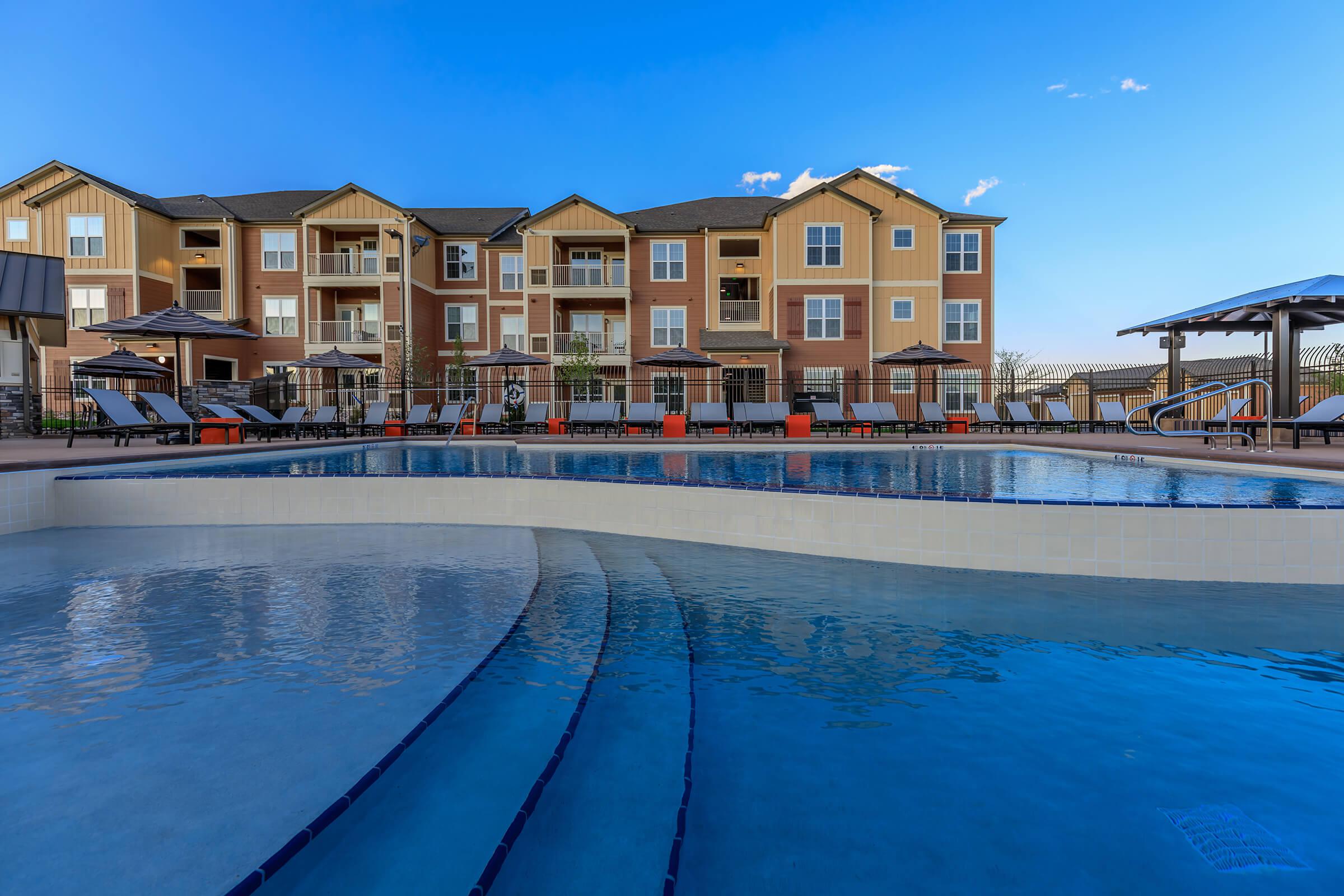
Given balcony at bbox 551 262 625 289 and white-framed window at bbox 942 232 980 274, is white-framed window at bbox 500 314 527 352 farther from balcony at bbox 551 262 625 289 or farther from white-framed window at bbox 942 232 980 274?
white-framed window at bbox 942 232 980 274

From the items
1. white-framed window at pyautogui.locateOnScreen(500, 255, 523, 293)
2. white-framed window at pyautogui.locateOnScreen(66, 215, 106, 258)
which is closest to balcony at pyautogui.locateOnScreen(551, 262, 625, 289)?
white-framed window at pyautogui.locateOnScreen(500, 255, 523, 293)

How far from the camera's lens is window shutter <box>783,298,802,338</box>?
23.7 m

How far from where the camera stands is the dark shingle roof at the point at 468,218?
28.3 m

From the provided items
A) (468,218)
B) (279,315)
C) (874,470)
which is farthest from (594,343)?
(874,470)

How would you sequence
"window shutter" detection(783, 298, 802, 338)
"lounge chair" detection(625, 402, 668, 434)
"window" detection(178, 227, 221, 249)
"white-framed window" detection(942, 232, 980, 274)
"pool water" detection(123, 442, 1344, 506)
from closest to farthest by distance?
"pool water" detection(123, 442, 1344, 506) < "lounge chair" detection(625, 402, 668, 434) < "window shutter" detection(783, 298, 802, 338) < "white-framed window" detection(942, 232, 980, 274) < "window" detection(178, 227, 221, 249)

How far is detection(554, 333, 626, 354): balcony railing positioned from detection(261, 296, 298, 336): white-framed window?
418 inches

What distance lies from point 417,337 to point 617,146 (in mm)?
11781

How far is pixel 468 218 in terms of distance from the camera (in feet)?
97.9

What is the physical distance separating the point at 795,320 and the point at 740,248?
4.52 m

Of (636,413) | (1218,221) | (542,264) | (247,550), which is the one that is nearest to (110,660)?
(247,550)

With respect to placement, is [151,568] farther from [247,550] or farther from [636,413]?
[636,413]

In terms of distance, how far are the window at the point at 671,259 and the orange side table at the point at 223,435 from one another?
1487 cm

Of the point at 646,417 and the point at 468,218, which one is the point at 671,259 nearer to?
the point at 468,218

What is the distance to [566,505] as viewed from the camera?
6.40 metres
